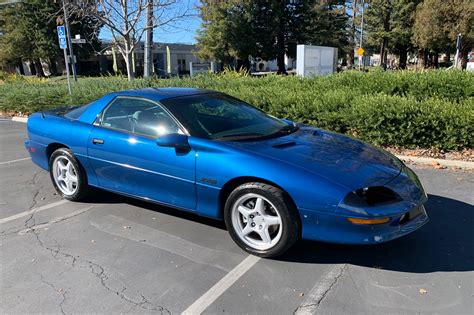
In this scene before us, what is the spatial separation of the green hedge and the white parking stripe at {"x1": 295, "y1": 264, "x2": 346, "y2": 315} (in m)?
4.06

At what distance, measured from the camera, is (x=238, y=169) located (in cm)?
340

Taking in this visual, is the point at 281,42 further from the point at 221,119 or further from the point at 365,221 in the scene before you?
the point at 365,221

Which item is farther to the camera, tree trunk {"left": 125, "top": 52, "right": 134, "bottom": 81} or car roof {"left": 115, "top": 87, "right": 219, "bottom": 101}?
tree trunk {"left": 125, "top": 52, "right": 134, "bottom": 81}

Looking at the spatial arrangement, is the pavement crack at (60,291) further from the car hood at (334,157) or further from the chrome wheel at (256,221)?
the car hood at (334,157)

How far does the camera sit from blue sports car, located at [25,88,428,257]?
314cm

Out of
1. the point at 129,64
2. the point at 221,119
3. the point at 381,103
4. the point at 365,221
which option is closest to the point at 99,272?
the point at 221,119

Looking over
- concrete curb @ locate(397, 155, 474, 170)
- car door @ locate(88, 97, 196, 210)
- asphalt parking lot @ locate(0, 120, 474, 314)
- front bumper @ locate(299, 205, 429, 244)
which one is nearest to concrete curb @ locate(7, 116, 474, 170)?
concrete curb @ locate(397, 155, 474, 170)

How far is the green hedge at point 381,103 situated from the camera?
6.44m

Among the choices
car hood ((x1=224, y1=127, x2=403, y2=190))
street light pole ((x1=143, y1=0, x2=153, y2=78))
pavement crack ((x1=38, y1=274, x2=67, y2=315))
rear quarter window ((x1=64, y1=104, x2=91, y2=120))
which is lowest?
pavement crack ((x1=38, y1=274, x2=67, y2=315))

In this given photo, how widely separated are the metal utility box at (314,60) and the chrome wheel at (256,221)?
9.93 metres

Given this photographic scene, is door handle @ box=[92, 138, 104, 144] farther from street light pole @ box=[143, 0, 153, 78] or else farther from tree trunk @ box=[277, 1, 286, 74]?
tree trunk @ box=[277, 1, 286, 74]

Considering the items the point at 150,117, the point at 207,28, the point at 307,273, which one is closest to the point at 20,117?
the point at 150,117

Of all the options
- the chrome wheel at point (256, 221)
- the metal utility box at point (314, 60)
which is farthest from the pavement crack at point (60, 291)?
the metal utility box at point (314, 60)

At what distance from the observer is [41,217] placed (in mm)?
4520
